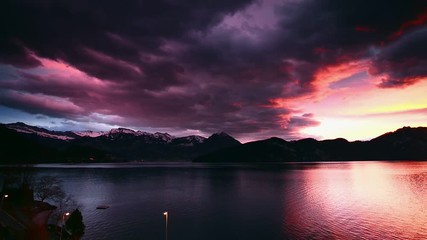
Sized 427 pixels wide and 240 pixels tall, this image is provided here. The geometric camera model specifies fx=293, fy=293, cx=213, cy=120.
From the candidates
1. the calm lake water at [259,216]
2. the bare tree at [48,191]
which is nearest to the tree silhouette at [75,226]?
the calm lake water at [259,216]

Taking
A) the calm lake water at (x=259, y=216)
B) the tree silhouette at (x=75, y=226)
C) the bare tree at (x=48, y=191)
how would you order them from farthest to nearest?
1. the bare tree at (x=48, y=191)
2. the calm lake water at (x=259, y=216)
3. the tree silhouette at (x=75, y=226)

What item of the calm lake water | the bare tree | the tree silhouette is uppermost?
the bare tree

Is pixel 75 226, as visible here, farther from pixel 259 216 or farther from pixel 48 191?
pixel 259 216

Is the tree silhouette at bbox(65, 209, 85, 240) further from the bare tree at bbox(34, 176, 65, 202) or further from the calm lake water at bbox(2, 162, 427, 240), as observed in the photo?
the bare tree at bbox(34, 176, 65, 202)

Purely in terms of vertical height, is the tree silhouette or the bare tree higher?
the bare tree

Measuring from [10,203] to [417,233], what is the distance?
114 meters

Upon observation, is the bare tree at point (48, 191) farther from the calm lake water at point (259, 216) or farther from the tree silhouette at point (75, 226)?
the tree silhouette at point (75, 226)

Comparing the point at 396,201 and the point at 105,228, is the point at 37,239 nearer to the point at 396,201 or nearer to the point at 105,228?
the point at 105,228

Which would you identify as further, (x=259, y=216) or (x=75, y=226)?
(x=259, y=216)

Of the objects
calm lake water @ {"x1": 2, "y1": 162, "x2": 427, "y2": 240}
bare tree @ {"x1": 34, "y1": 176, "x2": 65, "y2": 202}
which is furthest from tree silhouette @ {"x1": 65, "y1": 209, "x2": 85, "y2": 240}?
bare tree @ {"x1": 34, "y1": 176, "x2": 65, "y2": 202}

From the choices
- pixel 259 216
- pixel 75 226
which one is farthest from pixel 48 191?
pixel 259 216

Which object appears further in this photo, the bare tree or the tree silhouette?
the bare tree

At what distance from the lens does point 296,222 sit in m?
88.4

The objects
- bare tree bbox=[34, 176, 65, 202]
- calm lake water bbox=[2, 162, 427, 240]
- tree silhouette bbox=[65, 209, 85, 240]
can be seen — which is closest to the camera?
tree silhouette bbox=[65, 209, 85, 240]
